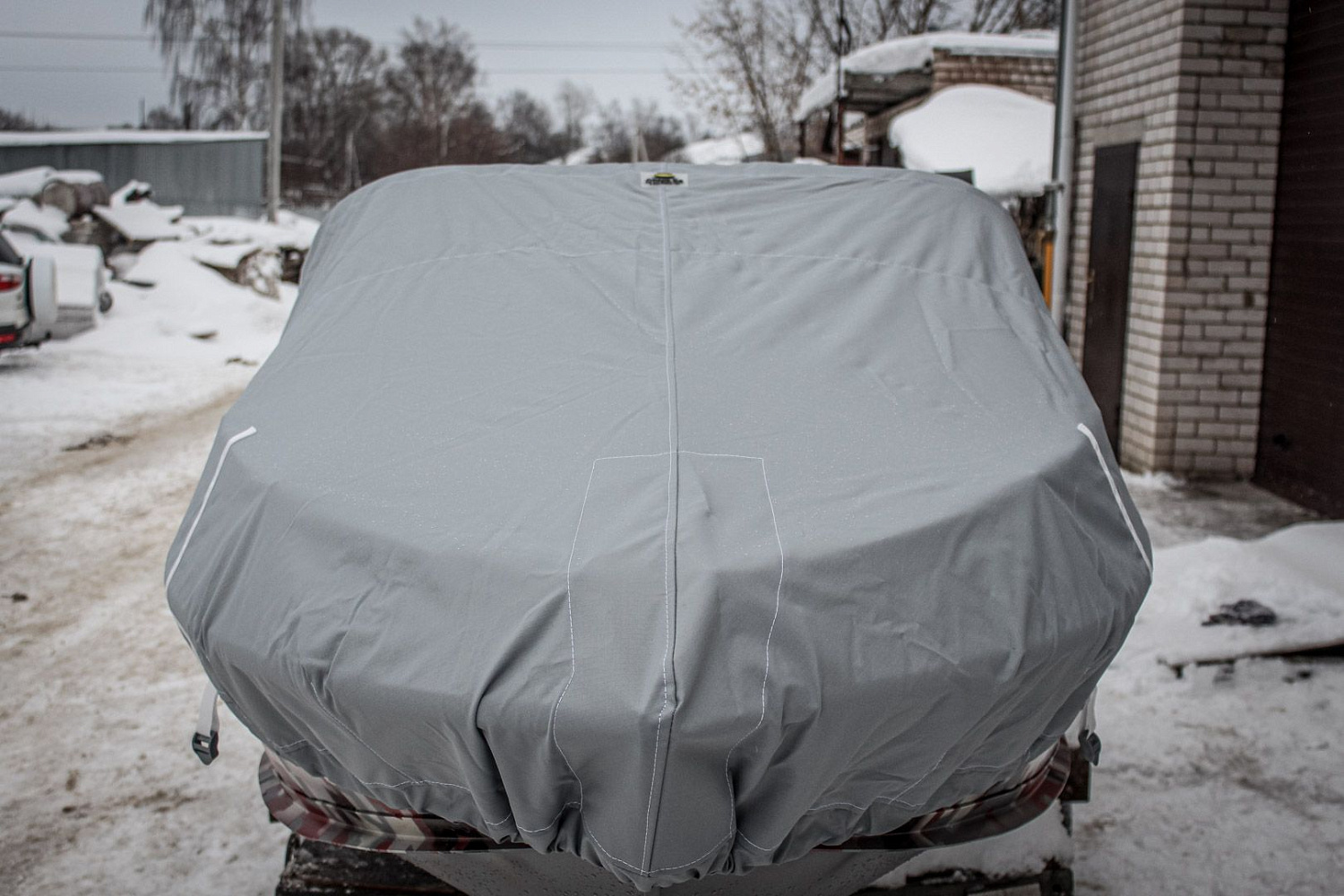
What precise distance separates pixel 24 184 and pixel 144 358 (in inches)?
517

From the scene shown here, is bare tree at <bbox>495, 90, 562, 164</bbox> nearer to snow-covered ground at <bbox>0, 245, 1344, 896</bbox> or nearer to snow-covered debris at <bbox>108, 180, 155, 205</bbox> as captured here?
snow-covered debris at <bbox>108, 180, 155, 205</bbox>

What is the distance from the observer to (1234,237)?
6.84 meters

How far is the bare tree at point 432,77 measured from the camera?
162ft

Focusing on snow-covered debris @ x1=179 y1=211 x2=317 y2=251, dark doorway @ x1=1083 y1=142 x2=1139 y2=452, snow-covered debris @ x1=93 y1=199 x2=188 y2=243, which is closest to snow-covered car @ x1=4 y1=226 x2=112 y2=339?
snow-covered debris @ x1=179 y1=211 x2=317 y2=251

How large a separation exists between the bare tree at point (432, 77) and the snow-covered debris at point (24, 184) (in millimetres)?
26310

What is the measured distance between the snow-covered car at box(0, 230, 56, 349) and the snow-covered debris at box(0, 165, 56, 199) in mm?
12052

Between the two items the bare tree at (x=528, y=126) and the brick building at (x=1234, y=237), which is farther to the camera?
the bare tree at (x=528, y=126)

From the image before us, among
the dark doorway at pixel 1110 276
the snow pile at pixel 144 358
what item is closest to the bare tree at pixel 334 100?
the snow pile at pixel 144 358

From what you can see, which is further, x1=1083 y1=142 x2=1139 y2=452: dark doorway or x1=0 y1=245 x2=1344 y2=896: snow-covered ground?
x1=1083 y1=142 x2=1139 y2=452: dark doorway

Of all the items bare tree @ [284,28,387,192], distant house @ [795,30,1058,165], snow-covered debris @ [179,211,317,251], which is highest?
bare tree @ [284,28,387,192]

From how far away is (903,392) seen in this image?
7.21 ft

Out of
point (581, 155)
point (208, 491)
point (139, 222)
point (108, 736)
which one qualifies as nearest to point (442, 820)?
point (208, 491)

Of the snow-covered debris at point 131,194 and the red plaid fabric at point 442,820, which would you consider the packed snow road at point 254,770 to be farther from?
the snow-covered debris at point 131,194

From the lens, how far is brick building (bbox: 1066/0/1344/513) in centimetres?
633
